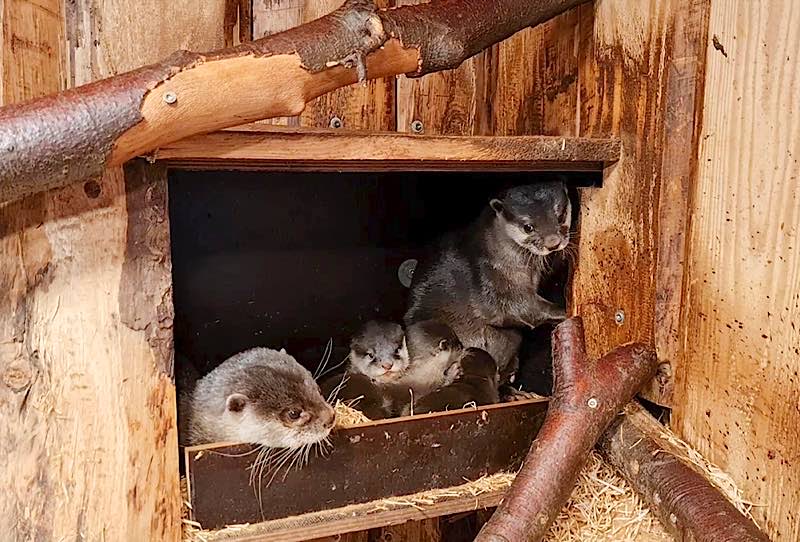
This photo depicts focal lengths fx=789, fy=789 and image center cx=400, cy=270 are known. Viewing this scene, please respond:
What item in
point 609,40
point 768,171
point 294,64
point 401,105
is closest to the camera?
point 294,64

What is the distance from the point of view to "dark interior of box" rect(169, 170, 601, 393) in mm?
3332

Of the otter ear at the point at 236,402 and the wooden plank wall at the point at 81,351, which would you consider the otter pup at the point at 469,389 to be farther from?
the wooden plank wall at the point at 81,351

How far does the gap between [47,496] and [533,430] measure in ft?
4.45

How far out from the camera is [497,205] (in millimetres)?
3166

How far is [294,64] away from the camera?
5.62 feet

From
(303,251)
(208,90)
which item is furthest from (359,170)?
(303,251)

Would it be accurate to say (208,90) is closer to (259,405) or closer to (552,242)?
(259,405)

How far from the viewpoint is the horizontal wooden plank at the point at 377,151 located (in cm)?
181

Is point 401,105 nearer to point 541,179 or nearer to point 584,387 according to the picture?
point 541,179

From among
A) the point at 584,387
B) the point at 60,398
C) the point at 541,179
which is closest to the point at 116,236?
the point at 60,398

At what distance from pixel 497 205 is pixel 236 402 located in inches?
55.2

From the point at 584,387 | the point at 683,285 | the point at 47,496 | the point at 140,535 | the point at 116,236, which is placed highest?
the point at 116,236

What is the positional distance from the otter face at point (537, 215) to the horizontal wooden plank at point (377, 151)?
554mm

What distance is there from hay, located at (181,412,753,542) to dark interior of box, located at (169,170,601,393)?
2.81ft
